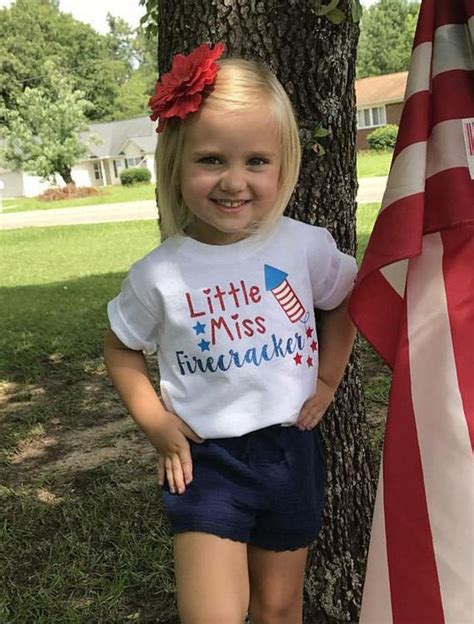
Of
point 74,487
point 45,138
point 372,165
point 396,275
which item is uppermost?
point 396,275

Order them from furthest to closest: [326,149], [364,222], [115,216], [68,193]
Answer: [68,193]
[115,216]
[364,222]
[326,149]

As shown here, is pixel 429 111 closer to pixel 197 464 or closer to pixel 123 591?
pixel 197 464

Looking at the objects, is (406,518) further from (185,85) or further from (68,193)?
(68,193)

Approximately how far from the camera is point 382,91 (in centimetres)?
4594

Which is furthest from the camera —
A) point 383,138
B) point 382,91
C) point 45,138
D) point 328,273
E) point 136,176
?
point 382,91

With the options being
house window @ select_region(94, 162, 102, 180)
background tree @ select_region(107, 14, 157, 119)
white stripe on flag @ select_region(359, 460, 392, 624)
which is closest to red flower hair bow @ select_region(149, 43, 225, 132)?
white stripe on flag @ select_region(359, 460, 392, 624)

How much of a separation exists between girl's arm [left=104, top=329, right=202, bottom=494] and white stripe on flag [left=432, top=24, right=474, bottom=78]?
97 cm

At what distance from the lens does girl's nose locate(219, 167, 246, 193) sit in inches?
68.9

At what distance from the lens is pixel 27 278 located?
1155 centimetres

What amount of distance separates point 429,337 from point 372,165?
98.0 feet

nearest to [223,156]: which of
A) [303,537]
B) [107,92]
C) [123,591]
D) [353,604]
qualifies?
[303,537]

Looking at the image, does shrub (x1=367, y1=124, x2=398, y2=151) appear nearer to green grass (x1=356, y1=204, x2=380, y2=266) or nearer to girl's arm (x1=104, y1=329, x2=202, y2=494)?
green grass (x1=356, y1=204, x2=380, y2=266)

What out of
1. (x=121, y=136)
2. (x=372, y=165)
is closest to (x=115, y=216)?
(x=372, y=165)

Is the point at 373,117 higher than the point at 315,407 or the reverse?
the reverse
